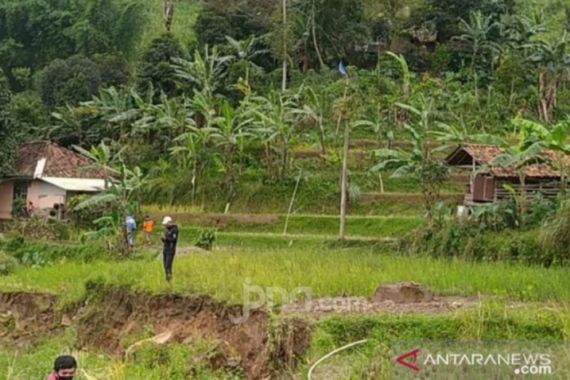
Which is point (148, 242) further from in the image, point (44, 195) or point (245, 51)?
point (245, 51)

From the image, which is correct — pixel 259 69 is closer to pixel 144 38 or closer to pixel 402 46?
pixel 402 46

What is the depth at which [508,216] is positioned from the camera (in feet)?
58.8

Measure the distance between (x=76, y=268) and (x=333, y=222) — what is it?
944 centimetres

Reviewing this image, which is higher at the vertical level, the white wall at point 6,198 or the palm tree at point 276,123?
the palm tree at point 276,123

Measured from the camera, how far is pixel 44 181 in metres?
29.2

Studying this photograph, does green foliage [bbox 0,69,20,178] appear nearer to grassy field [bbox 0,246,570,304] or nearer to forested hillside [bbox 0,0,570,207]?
forested hillside [bbox 0,0,570,207]

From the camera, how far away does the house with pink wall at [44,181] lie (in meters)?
29.2

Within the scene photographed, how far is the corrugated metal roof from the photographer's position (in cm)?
2898

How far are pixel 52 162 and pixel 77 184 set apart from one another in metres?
1.40

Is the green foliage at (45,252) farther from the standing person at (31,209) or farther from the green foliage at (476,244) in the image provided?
the green foliage at (476,244)

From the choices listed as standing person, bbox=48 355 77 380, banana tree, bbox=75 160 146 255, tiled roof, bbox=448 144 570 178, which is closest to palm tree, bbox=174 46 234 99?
banana tree, bbox=75 160 146 255

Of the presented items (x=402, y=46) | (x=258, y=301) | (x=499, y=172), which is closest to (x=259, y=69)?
(x=402, y=46)

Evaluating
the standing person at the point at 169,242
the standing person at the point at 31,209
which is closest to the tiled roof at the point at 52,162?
the standing person at the point at 31,209

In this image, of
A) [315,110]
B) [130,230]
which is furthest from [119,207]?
[315,110]
